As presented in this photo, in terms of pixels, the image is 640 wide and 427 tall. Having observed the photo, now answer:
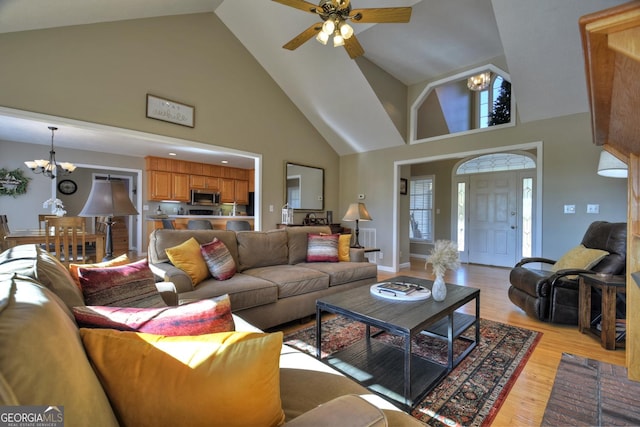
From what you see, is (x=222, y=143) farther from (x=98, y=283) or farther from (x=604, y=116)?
(x=604, y=116)

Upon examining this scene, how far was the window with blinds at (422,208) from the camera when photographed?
6.83 metres

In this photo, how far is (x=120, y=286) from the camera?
1.47m

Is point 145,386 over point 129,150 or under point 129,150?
under

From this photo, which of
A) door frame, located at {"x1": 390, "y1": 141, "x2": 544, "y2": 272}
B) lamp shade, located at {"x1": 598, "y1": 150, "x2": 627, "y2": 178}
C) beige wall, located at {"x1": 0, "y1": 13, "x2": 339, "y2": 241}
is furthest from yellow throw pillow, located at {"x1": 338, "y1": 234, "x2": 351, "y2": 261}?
lamp shade, located at {"x1": 598, "y1": 150, "x2": 627, "y2": 178}

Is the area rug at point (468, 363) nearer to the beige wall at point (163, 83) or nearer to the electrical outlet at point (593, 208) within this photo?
the electrical outlet at point (593, 208)

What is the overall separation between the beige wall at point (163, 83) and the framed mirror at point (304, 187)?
153 mm

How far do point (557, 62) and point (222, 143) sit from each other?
14.3 feet

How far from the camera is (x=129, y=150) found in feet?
19.3

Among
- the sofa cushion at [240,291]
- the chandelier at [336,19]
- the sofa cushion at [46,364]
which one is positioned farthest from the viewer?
the chandelier at [336,19]

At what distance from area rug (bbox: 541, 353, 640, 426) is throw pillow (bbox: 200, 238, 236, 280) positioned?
7.36 ft

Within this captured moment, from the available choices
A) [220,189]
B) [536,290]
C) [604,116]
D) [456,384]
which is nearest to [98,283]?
[456,384]

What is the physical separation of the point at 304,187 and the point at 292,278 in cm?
304

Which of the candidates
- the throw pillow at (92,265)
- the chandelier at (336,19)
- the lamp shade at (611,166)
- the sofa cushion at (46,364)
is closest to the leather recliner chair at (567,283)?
the lamp shade at (611,166)

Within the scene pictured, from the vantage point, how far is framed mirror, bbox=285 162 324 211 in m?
5.23
